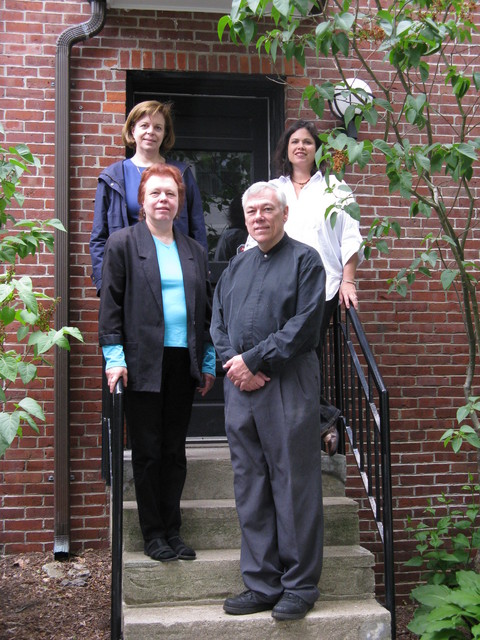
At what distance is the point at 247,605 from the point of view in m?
3.25

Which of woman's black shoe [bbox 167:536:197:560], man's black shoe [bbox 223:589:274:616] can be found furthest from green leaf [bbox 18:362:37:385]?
man's black shoe [bbox 223:589:274:616]

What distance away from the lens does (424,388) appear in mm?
5254

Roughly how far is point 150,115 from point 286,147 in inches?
29.5

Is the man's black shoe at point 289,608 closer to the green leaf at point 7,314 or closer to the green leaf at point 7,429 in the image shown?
the green leaf at point 7,429

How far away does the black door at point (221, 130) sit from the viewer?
5273 millimetres

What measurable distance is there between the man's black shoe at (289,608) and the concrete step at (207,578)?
352 millimetres

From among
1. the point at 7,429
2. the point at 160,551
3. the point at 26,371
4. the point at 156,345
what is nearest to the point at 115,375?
the point at 156,345

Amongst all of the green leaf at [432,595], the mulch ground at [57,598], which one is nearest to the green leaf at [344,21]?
the green leaf at [432,595]

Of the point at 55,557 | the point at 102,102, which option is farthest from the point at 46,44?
the point at 55,557

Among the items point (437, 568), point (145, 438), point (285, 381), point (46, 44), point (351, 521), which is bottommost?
point (437, 568)

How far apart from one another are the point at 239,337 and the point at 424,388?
2.27 m

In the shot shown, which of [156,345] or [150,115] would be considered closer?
[156,345]

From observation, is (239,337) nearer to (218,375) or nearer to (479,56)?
(218,375)

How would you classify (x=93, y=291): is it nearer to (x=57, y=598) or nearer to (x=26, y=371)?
(x=57, y=598)
